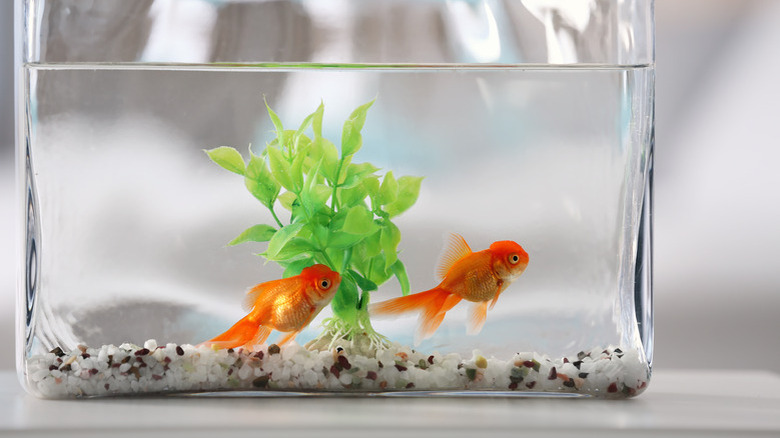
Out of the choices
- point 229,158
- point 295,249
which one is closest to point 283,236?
point 295,249

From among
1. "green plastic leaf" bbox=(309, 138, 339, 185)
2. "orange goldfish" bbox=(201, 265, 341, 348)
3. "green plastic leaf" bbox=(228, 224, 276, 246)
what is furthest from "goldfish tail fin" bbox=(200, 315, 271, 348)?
"green plastic leaf" bbox=(309, 138, 339, 185)

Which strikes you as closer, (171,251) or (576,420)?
(576,420)

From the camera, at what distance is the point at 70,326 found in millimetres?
1319

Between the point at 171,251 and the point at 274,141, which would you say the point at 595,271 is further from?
the point at 171,251

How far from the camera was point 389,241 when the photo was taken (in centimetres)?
Answer: 131

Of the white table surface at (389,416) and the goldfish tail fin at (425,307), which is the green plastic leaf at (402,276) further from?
the white table surface at (389,416)

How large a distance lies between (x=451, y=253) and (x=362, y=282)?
12cm

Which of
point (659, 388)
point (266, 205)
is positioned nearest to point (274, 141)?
point (266, 205)

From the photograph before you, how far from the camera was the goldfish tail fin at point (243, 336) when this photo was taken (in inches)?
51.1

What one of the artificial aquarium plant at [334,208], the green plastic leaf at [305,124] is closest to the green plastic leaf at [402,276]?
the artificial aquarium plant at [334,208]

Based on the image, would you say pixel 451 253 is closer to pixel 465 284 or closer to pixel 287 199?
pixel 465 284

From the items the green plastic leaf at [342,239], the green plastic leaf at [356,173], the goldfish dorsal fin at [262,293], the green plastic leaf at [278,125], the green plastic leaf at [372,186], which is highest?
the green plastic leaf at [278,125]

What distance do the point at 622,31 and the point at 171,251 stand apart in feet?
2.18

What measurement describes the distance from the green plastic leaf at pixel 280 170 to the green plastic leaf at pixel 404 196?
0.43 feet
